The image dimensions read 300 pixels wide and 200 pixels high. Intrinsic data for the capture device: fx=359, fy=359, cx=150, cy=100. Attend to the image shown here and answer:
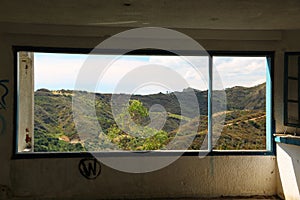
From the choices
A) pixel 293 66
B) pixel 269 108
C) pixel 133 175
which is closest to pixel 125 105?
pixel 133 175

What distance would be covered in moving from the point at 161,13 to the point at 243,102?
228 centimetres

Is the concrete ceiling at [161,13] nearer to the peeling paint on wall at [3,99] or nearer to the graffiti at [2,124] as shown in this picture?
the peeling paint on wall at [3,99]

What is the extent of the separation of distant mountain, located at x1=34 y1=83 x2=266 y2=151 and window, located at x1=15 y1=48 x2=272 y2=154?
0.01 m

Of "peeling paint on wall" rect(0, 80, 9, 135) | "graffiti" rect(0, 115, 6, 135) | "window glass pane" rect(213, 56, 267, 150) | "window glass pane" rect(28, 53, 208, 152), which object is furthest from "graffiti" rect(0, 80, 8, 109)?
"window glass pane" rect(213, 56, 267, 150)

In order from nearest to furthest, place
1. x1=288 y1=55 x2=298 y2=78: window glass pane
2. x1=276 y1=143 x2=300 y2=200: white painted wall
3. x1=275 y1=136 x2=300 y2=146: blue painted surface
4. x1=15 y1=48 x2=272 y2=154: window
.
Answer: x1=275 y1=136 x2=300 y2=146: blue painted surface
x1=276 y1=143 x2=300 y2=200: white painted wall
x1=288 y1=55 x2=298 y2=78: window glass pane
x1=15 y1=48 x2=272 y2=154: window

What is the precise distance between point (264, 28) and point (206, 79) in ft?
3.35

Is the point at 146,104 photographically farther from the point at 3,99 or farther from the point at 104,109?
the point at 3,99

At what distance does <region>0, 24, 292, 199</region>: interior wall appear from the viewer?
458 centimetres

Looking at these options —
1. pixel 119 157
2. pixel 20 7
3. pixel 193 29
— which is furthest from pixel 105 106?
pixel 20 7

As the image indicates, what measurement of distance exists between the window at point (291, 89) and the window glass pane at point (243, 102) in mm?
405

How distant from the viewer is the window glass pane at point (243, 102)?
5.12 meters

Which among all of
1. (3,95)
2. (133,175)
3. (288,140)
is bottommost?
(133,175)

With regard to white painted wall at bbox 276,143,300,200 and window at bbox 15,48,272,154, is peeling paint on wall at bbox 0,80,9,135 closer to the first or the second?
window at bbox 15,48,272,154

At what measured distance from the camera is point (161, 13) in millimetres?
3686
